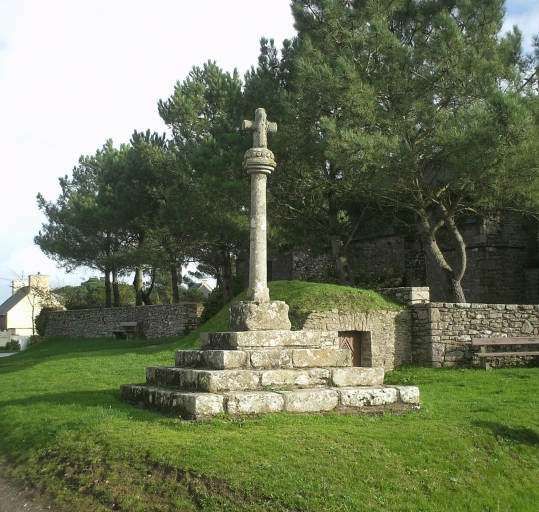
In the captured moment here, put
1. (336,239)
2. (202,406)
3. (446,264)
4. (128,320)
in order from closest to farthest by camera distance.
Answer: (202,406), (446,264), (336,239), (128,320)

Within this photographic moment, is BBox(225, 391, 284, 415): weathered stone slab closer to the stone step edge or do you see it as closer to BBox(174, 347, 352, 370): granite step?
the stone step edge

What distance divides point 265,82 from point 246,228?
16.1 feet

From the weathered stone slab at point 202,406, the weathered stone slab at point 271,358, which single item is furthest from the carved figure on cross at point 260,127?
the weathered stone slab at point 202,406

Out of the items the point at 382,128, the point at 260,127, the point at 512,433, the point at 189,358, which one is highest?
the point at 382,128

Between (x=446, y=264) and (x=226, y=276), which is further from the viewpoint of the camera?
(x=226, y=276)

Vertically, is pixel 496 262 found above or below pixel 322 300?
above

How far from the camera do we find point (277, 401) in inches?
292

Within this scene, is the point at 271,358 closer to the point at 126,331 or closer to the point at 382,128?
the point at 382,128

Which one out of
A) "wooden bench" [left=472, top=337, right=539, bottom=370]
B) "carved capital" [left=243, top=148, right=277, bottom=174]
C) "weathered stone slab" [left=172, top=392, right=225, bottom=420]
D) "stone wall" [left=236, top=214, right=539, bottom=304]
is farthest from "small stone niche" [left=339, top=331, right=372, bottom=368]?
"weathered stone slab" [left=172, top=392, right=225, bottom=420]

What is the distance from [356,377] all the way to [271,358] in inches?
49.1

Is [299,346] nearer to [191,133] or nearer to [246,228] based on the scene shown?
[246,228]

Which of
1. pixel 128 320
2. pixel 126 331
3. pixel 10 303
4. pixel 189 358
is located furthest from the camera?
pixel 10 303

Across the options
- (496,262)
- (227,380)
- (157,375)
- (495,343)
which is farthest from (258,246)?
(496,262)

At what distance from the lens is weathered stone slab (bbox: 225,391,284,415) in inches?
284
